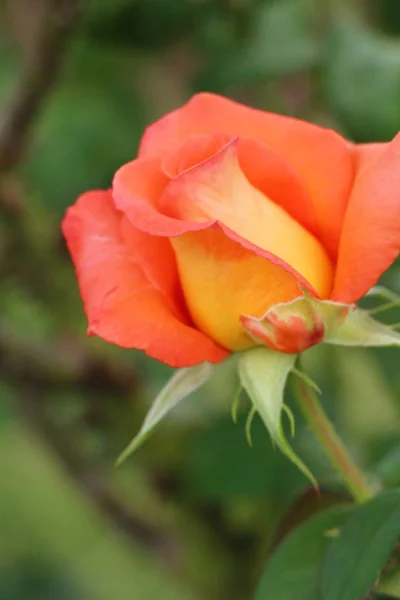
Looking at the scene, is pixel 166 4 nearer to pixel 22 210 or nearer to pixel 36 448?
pixel 22 210

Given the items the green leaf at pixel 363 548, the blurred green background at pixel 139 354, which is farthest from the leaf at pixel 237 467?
the green leaf at pixel 363 548

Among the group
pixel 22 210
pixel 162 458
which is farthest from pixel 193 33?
pixel 162 458

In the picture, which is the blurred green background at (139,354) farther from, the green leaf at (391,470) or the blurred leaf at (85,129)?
the green leaf at (391,470)

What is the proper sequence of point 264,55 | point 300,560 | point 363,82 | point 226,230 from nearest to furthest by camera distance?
point 226,230, point 300,560, point 363,82, point 264,55

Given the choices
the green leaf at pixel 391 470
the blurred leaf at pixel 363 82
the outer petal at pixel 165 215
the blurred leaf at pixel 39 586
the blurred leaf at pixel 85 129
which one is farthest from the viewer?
the blurred leaf at pixel 39 586

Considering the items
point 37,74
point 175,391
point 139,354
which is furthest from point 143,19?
point 175,391

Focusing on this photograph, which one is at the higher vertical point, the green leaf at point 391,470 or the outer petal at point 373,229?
the outer petal at point 373,229

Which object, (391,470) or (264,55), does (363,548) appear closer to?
(391,470)
